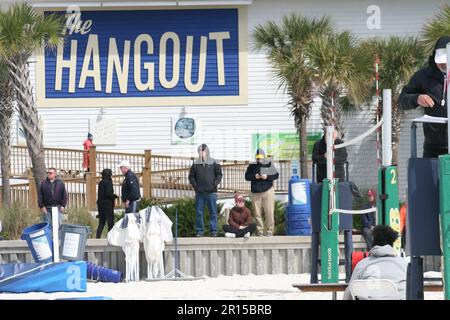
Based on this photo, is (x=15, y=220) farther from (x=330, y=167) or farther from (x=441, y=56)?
(x=441, y=56)

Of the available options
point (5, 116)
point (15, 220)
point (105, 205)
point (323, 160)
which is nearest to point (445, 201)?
point (323, 160)

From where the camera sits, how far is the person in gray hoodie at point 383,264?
10.8m

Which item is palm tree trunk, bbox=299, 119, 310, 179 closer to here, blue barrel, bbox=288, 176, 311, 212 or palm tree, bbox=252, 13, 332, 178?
palm tree, bbox=252, 13, 332, 178

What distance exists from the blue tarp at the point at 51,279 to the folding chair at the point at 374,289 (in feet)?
31.7

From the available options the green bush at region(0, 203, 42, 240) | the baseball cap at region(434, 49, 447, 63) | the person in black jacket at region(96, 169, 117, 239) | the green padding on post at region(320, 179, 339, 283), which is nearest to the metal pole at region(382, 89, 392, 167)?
the green padding on post at region(320, 179, 339, 283)

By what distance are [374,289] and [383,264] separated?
85 centimetres

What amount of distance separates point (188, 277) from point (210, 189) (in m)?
2.18

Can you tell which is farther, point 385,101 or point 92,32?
point 92,32

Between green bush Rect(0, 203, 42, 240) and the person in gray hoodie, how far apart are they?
1364 centimetres

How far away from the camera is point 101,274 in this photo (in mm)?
21250

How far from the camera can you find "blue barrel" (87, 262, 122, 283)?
21188mm

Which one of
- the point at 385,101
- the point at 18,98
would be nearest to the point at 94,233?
the point at 18,98
